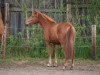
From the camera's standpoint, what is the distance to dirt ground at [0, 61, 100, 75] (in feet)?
35.3

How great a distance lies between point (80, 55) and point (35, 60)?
5.73 feet

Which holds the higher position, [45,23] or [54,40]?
[45,23]

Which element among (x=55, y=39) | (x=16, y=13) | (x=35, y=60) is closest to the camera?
(x=55, y=39)

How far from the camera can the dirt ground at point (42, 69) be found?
10.8 meters

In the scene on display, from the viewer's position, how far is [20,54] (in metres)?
14.3

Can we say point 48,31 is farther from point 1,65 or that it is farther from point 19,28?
point 19,28

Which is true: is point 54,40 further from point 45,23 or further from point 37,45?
point 37,45

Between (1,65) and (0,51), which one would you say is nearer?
(1,65)

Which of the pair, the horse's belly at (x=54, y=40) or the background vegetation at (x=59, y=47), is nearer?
the horse's belly at (x=54, y=40)

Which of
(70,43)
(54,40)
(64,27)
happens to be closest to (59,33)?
(64,27)

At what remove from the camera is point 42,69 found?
457 inches

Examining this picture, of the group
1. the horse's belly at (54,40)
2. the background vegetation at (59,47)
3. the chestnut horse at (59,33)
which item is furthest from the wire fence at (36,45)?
the horse's belly at (54,40)

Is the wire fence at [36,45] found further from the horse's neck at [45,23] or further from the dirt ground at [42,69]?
the horse's neck at [45,23]

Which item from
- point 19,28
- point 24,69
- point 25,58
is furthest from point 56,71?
point 19,28
